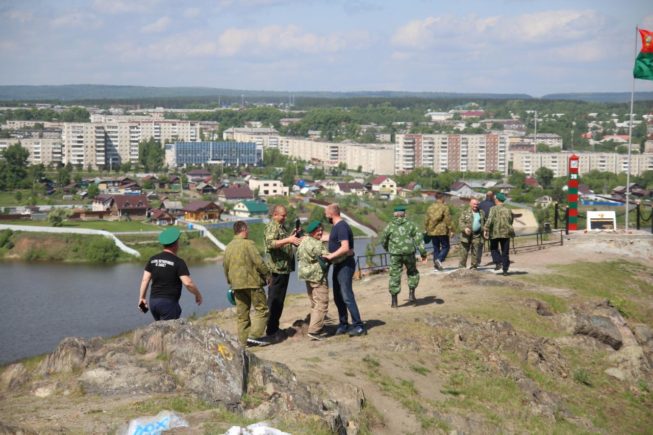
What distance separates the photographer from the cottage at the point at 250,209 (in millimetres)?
58688

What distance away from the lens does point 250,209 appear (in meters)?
59.2

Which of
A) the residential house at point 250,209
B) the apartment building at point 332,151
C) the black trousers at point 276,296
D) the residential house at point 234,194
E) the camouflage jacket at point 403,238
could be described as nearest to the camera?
the black trousers at point 276,296

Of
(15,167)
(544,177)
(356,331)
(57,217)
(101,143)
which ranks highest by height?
(356,331)

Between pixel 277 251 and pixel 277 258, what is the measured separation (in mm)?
76

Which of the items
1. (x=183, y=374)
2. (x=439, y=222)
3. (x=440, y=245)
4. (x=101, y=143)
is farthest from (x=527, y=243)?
(x=101, y=143)

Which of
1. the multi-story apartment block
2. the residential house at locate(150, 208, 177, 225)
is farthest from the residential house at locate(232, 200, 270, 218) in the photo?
the multi-story apartment block

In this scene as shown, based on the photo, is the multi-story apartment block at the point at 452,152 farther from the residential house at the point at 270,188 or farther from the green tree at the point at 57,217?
the green tree at the point at 57,217

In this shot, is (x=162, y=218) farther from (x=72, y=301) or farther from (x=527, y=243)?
(x=527, y=243)

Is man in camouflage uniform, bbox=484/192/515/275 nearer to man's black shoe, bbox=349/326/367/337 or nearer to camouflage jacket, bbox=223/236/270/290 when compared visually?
man's black shoe, bbox=349/326/367/337

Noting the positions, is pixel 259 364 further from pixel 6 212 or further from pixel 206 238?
pixel 6 212

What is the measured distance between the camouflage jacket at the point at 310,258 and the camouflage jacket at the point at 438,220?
12.9 ft

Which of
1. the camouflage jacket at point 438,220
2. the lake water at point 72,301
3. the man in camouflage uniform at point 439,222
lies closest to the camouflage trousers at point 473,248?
the man in camouflage uniform at point 439,222

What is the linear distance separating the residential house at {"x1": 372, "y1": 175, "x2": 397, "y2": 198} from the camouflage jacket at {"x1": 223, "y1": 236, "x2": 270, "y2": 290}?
6523 cm

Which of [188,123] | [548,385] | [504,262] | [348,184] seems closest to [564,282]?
[504,262]
